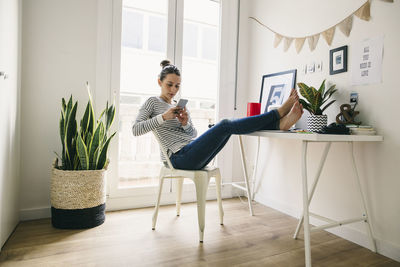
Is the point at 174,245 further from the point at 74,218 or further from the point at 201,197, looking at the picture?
the point at 74,218

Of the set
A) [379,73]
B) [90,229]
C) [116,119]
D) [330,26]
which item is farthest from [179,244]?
[330,26]

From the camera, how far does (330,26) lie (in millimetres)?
2008

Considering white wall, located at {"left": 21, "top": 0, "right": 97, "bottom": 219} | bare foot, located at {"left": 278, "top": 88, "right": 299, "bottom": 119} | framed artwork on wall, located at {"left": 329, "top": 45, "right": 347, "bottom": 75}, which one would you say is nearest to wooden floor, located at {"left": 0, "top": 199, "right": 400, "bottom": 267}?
white wall, located at {"left": 21, "top": 0, "right": 97, "bottom": 219}

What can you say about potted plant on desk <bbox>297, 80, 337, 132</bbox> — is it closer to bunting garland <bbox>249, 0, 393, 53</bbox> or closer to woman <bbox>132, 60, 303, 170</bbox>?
woman <bbox>132, 60, 303, 170</bbox>

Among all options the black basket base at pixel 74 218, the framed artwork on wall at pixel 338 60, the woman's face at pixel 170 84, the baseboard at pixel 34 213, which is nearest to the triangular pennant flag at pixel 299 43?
the framed artwork on wall at pixel 338 60

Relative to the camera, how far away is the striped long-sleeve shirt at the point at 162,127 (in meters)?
1.87

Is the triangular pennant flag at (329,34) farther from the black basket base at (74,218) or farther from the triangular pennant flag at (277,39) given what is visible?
the black basket base at (74,218)

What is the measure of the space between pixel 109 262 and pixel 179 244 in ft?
1.46

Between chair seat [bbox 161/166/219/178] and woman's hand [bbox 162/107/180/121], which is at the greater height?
woman's hand [bbox 162/107/180/121]

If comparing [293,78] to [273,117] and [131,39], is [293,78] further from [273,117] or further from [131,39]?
[131,39]

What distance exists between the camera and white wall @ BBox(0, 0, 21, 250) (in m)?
1.55

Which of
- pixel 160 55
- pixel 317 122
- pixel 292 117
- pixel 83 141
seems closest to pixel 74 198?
pixel 83 141

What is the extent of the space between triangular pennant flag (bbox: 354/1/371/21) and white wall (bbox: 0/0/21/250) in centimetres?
223

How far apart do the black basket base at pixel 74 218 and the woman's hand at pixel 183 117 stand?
92 cm
